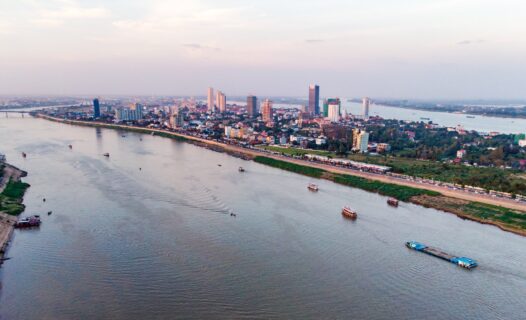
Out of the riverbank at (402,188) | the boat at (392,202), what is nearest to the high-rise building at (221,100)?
the riverbank at (402,188)

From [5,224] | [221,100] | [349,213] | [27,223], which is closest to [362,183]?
[349,213]

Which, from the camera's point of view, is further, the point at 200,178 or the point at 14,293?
the point at 200,178

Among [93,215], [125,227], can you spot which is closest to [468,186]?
[125,227]

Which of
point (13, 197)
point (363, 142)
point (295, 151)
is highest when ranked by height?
point (363, 142)

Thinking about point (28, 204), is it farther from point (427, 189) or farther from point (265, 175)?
point (427, 189)

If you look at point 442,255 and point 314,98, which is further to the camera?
point 314,98

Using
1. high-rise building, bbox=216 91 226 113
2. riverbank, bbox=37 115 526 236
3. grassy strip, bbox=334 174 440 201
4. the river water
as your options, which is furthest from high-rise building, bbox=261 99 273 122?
the river water

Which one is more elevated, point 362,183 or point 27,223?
point 27,223

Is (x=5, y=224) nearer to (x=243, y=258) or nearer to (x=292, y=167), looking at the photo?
(x=243, y=258)
